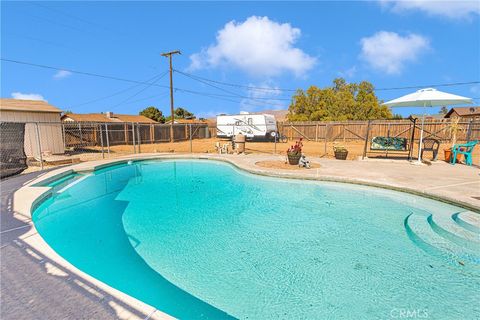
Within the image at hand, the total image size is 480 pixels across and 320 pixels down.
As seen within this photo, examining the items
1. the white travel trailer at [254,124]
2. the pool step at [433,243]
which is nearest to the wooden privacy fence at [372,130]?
the white travel trailer at [254,124]

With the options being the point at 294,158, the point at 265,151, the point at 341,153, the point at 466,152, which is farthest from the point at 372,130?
the point at 294,158

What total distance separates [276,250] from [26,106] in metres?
14.4

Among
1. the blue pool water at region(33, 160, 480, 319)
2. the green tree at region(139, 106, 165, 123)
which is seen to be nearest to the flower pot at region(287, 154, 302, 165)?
the blue pool water at region(33, 160, 480, 319)

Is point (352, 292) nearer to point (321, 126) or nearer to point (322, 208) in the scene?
point (322, 208)

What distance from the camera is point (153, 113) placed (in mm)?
48188

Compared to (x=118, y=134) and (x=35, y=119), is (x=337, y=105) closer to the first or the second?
(x=118, y=134)

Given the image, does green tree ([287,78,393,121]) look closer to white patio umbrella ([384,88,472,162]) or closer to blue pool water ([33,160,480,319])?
white patio umbrella ([384,88,472,162])

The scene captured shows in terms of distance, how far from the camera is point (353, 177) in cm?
740

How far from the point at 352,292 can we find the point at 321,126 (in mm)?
22787

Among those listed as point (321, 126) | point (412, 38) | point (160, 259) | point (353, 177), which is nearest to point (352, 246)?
point (160, 259)

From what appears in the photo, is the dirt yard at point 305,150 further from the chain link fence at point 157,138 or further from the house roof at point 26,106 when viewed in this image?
the house roof at point 26,106

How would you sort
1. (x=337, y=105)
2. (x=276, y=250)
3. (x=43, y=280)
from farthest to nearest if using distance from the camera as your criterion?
1. (x=337, y=105)
2. (x=276, y=250)
3. (x=43, y=280)

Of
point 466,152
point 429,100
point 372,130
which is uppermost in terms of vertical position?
point 429,100

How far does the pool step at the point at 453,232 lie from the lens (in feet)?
12.3
